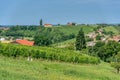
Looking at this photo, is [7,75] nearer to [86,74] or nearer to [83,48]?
[86,74]

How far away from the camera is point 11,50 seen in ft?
210

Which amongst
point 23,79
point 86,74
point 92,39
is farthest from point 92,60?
point 92,39

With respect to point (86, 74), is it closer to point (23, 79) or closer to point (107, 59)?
point (23, 79)

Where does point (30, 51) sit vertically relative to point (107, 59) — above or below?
above

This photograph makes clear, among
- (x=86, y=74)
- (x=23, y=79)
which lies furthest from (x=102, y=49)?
(x=23, y=79)

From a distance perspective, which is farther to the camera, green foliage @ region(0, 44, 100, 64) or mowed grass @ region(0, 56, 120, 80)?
green foliage @ region(0, 44, 100, 64)

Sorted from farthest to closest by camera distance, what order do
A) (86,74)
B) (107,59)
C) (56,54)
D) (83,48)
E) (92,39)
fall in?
1. (92,39)
2. (83,48)
3. (107,59)
4. (56,54)
5. (86,74)

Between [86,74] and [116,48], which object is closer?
[86,74]

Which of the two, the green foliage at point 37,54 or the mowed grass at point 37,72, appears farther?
the green foliage at point 37,54

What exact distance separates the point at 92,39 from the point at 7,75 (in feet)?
545

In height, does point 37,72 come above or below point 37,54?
above

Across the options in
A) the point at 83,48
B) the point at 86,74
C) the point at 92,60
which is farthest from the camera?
the point at 83,48

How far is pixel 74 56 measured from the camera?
70.5 meters

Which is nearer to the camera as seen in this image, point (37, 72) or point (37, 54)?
point (37, 72)
